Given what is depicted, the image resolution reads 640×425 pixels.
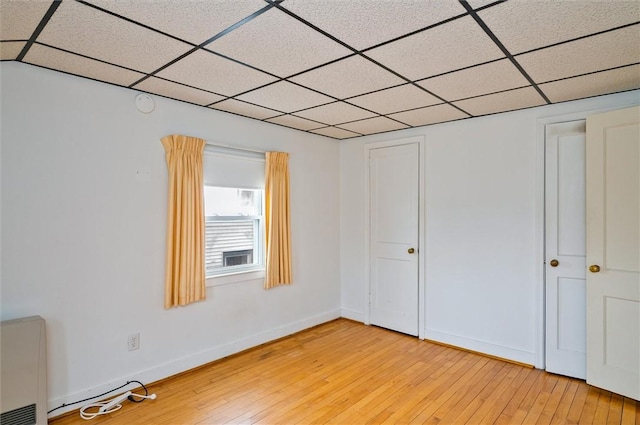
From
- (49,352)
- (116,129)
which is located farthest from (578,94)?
(49,352)

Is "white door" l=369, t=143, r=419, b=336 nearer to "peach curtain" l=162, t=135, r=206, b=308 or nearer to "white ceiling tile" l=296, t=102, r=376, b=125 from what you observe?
"white ceiling tile" l=296, t=102, r=376, b=125

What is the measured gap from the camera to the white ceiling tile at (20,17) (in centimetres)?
164

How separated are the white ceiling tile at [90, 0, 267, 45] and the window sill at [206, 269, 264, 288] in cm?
225

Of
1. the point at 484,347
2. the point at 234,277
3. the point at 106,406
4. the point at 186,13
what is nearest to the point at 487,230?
the point at 484,347

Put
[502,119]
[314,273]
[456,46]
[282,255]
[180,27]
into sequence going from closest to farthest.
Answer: [180,27] → [456,46] → [502,119] → [282,255] → [314,273]

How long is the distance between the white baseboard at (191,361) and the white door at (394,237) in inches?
33.5

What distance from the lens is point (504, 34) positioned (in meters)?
1.95

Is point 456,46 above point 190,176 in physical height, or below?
above

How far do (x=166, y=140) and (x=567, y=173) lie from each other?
11.5ft

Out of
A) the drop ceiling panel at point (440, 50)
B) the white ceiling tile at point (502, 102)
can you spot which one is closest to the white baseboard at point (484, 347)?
the white ceiling tile at point (502, 102)

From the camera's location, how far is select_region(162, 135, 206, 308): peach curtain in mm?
3117

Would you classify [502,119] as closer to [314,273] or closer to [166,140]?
[314,273]

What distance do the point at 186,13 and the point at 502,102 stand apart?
2705mm

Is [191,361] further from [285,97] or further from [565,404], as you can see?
[565,404]
